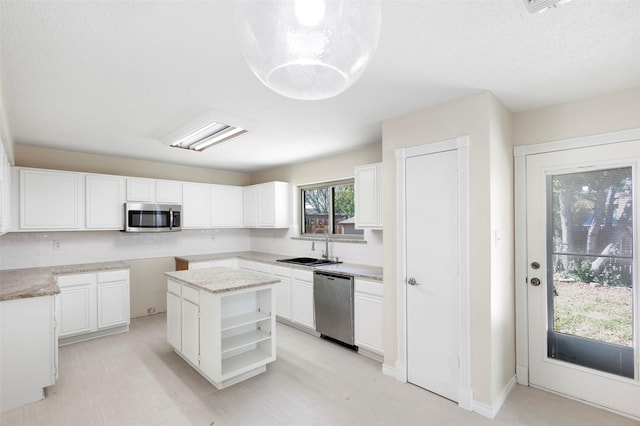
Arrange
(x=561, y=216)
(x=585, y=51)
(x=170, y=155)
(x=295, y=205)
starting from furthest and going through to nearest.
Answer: (x=295, y=205), (x=170, y=155), (x=561, y=216), (x=585, y=51)

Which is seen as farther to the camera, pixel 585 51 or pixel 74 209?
pixel 74 209

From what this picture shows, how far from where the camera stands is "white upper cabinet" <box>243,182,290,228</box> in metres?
5.14

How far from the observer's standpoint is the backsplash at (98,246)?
3.83 metres

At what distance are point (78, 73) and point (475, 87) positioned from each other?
273cm

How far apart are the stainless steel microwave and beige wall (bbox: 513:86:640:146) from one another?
14.9 ft

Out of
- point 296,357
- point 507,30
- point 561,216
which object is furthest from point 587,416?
point 507,30

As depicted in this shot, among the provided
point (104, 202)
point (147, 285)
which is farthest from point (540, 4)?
point (147, 285)

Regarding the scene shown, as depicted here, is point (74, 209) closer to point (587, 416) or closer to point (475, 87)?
point (475, 87)

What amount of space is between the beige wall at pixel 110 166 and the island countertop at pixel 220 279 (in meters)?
2.27

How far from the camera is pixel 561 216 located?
2602mm

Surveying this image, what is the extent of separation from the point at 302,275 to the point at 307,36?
11.8 ft

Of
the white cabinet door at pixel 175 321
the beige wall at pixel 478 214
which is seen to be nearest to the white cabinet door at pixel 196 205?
the white cabinet door at pixel 175 321

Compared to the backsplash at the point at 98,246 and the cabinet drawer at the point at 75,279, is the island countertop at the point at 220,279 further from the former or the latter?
the backsplash at the point at 98,246

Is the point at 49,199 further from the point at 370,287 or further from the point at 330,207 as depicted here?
the point at 370,287
